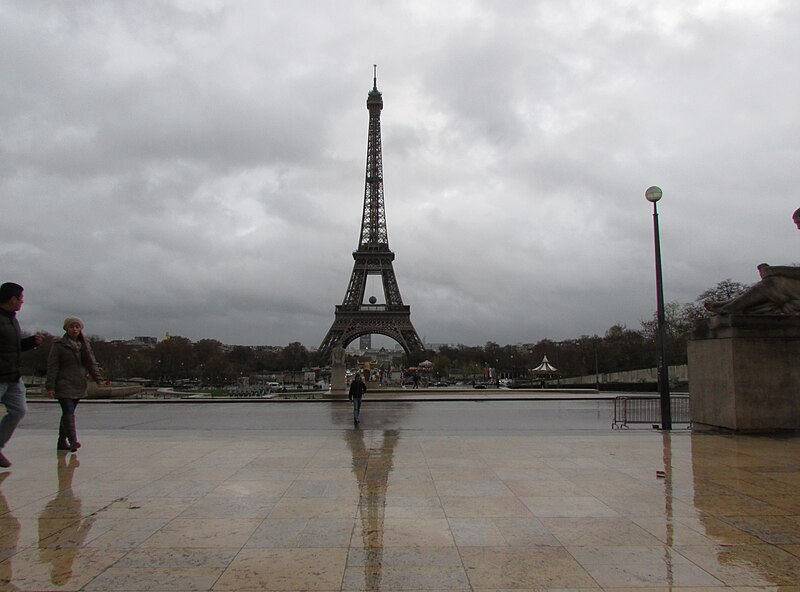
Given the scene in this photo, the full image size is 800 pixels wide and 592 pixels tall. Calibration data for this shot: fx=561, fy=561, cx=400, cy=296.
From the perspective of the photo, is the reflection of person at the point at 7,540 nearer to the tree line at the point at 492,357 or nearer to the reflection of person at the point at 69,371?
the reflection of person at the point at 69,371

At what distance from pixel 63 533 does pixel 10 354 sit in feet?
11.1

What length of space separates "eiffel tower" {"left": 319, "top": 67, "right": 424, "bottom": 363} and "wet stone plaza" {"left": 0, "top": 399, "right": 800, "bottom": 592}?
78.8m

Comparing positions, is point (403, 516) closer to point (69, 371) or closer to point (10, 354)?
point (10, 354)

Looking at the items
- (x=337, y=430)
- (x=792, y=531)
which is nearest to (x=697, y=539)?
(x=792, y=531)

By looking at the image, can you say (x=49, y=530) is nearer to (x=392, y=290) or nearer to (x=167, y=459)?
(x=167, y=459)

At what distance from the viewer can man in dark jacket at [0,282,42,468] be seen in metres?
7.17

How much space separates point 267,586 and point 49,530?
252cm

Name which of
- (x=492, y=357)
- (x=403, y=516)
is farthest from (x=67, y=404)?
(x=492, y=357)

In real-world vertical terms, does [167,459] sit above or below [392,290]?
below

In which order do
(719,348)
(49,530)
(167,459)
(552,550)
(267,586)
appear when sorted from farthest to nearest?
(719,348)
(167,459)
(49,530)
(552,550)
(267,586)

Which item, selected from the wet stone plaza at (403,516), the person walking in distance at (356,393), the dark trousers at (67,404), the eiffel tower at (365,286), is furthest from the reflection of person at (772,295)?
the eiffel tower at (365,286)

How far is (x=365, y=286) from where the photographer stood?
96500 millimetres

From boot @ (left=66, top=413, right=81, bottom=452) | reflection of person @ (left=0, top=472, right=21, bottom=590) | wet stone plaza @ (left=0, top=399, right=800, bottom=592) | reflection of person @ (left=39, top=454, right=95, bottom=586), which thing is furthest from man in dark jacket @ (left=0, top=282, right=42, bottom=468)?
reflection of person @ (left=0, top=472, right=21, bottom=590)

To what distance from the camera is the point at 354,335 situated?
90750 millimetres
